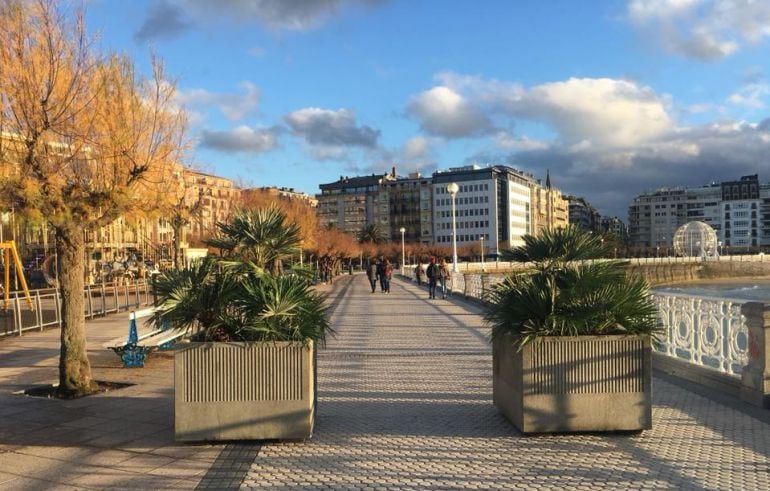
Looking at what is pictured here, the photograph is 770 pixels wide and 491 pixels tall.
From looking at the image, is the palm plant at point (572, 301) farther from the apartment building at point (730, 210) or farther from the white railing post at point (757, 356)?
the apartment building at point (730, 210)

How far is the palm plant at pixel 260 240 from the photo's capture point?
6578mm

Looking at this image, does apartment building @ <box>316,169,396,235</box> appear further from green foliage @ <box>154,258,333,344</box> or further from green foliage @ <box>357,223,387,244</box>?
green foliage @ <box>154,258,333,344</box>

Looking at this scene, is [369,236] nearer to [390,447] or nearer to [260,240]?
[260,240]

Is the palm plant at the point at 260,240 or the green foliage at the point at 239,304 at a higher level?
the palm plant at the point at 260,240

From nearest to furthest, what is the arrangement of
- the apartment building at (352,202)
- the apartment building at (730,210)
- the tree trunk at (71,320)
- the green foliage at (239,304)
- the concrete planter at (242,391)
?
the concrete planter at (242,391) < the green foliage at (239,304) < the tree trunk at (71,320) < the apartment building at (352,202) < the apartment building at (730,210)

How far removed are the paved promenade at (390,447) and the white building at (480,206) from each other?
4926 inches

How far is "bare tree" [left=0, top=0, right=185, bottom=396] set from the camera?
7016mm

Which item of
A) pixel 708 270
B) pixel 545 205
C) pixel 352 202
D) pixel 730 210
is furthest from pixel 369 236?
pixel 730 210

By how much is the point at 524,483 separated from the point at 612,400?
4.87 feet

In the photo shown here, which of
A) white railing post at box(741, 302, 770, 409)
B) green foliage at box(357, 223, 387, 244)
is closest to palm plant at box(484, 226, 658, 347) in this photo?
white railing post at box(741, 302, 770, 409)

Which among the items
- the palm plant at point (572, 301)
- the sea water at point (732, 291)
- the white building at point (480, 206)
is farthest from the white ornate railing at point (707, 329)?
the white building at point (480, 206)

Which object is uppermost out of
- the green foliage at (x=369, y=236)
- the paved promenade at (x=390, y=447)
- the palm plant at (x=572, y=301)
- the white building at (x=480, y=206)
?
the white building at (x=480, y=206)

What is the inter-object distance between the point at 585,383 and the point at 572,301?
72 centimetres

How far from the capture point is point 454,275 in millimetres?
31859
